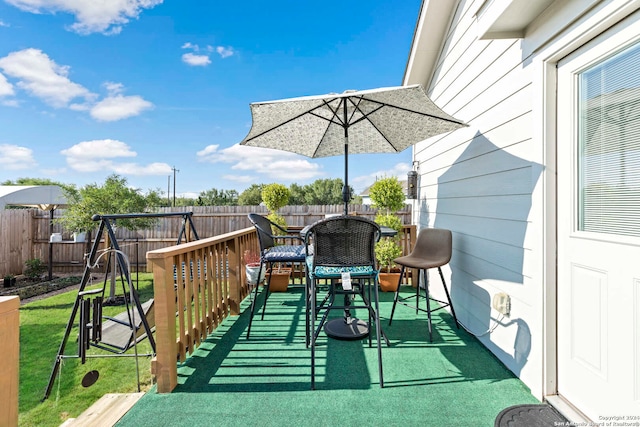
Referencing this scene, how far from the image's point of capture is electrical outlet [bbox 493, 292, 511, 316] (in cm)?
226

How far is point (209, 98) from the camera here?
15477mm

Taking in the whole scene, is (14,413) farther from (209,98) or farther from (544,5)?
(209,98)

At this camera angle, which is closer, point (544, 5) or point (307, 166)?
point (544, 5)

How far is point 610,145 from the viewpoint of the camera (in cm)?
151

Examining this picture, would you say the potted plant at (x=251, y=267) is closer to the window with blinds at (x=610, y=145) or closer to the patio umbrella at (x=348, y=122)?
the patio umbrella at (x=348, y=122)

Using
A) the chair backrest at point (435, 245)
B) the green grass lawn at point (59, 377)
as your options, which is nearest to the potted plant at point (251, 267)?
the green grass lawn at point (59, 377)

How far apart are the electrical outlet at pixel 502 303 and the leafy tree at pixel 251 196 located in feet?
114

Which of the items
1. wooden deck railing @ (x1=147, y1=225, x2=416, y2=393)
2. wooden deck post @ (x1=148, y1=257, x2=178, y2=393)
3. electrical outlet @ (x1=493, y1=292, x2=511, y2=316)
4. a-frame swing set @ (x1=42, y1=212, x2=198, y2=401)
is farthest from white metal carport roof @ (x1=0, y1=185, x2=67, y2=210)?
electrical outlet @ (x1=493, y1=292, x2=511, y2=316)

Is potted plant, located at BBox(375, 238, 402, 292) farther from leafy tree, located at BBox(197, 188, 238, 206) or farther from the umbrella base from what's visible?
leafy tree, located at BBox(197, 188, 238, 206)

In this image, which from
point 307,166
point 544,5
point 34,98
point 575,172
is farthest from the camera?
point 307,166

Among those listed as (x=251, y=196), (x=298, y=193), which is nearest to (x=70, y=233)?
(x=251, y=196)

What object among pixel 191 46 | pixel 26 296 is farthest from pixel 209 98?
pixel 26 296

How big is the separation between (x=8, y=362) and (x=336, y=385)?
1.68 metres

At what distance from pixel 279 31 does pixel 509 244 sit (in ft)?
25.6
